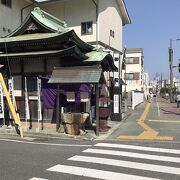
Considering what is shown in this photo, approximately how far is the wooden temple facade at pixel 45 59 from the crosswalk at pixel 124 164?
492cm

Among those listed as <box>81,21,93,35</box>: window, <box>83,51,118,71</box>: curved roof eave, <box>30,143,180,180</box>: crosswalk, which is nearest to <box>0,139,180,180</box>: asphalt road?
<box>30,143,180,180</box>: crosswalk

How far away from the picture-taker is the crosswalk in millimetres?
8922

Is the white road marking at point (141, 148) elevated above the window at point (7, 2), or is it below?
below

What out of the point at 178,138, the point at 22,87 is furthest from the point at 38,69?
the point at 178,138

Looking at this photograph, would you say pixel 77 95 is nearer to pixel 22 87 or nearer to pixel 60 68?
pixel 60 68

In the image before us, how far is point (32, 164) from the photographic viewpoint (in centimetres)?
990

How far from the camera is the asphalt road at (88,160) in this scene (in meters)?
8.85

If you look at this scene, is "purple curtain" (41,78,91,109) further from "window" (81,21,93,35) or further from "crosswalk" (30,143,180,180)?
"window" (81,21,93,35)

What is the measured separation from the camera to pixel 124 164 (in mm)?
10125

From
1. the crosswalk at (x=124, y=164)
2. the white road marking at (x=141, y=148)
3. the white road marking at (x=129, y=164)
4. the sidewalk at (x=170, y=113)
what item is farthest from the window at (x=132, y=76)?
the white road marking at (x=129, y=164)

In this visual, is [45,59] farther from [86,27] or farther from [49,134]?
[86,27]

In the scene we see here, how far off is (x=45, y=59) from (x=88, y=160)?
8.94 m

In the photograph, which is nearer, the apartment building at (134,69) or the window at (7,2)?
the window at (7,2)

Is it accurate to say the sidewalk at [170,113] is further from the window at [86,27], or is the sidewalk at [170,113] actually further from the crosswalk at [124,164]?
the crosswalk at [124,164]
